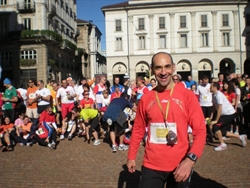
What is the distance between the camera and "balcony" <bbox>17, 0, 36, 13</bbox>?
3494 cm

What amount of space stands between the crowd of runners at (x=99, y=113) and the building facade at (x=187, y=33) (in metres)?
34.9

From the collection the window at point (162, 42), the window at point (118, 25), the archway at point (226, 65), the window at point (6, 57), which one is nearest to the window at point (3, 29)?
the window at point (6, 57)

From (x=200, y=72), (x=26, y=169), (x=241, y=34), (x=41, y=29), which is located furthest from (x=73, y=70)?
(x=26, y=169)

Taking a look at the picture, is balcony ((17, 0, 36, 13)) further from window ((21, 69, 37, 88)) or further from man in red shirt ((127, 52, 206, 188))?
man in red shirt ((127, 52, 206, 188))

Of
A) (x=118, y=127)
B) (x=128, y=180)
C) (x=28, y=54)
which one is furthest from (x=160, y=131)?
(x=28, y=54)

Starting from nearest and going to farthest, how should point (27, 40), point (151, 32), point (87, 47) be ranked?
point (27, 40) → point (151, 32) → point (87, 47)

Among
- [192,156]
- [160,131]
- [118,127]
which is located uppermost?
[160,131]

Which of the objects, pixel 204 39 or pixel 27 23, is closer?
pixel 27 23

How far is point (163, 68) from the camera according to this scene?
269cm

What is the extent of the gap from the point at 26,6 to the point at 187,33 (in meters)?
24.9

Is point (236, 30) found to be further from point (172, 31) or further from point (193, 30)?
point (172, 31)

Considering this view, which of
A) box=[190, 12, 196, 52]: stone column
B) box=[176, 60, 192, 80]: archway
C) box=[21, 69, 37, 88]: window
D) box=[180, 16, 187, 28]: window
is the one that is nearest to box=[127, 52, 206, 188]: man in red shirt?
box=[21, 69, 37, 88]: window

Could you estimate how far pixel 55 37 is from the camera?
→ 118 ft

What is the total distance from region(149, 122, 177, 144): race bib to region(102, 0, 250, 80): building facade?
43106 mm
